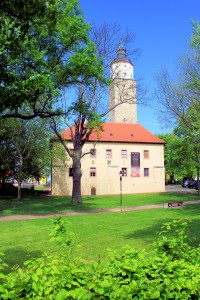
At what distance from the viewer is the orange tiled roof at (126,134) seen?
49.3m

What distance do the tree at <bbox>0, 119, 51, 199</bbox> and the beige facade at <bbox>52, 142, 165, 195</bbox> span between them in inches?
302

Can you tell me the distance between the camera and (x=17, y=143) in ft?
113

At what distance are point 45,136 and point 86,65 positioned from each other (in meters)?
17.4

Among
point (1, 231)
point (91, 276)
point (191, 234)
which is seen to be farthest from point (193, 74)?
point (91, 276)

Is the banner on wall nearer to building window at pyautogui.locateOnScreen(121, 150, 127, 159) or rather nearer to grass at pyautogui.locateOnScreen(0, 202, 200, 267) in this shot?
building window at pyautogui.locateOnScreen(121, 150, 127, 159)

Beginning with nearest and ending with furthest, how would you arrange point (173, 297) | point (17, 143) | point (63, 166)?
point (173, 297) → point (17, 143) → point (63, 166)

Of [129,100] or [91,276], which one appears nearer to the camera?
[91,276]

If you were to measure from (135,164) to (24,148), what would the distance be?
20571 millimetres

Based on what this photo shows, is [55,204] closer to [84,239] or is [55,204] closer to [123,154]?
[84,239]

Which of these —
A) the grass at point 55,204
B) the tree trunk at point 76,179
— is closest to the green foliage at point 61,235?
the grass at point 55,204

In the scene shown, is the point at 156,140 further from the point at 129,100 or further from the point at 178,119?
the point at 178,119

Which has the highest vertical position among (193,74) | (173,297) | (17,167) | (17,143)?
(193,74)

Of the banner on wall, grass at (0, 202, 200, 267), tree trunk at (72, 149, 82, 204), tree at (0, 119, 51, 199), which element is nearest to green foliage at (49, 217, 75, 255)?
grass at (0, 202, 200, 267)

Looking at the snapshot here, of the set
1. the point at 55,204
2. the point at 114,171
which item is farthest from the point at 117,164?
the point at 55,204
